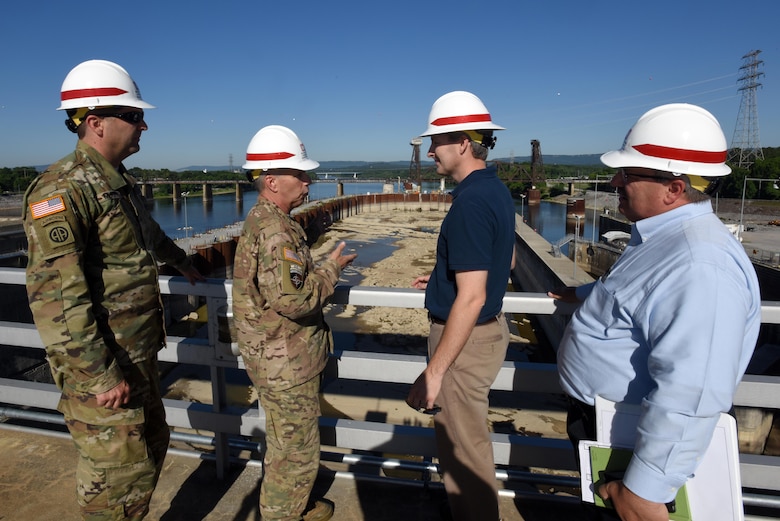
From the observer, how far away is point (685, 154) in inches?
57.4

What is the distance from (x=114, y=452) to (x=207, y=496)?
844mm

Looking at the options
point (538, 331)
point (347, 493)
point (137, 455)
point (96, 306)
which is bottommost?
point (538, 331)

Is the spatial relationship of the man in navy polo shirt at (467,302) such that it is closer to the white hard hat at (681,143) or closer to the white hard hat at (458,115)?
the white hard hat at (458,115)

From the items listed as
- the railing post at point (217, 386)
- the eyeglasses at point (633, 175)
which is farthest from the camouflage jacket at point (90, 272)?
the eyeglasses at point (633, 175)

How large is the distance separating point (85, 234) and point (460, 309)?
1478mm

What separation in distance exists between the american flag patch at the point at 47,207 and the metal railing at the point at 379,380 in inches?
33.0

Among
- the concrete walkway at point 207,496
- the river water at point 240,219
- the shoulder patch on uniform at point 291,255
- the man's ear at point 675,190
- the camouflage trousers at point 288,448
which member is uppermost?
the man's ear at point 675,190

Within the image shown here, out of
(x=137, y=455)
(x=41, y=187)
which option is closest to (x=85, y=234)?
(x=41, y=187)

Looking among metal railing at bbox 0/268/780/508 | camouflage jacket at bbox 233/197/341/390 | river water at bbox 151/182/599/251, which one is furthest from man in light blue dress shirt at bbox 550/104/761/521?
river water at bbox 151/182/599/251

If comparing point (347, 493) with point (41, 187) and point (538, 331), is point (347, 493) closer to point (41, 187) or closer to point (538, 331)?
point (41, 187)

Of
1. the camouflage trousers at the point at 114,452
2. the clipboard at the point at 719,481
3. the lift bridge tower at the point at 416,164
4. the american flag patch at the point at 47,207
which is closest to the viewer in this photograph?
the clipboard at the point at 719,481

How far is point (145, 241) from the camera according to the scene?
2.23 metres

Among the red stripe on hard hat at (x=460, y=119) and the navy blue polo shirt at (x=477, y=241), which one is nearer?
the navy blue polo shirt at (x=477, y=241)

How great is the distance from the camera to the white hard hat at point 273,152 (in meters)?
2.26
